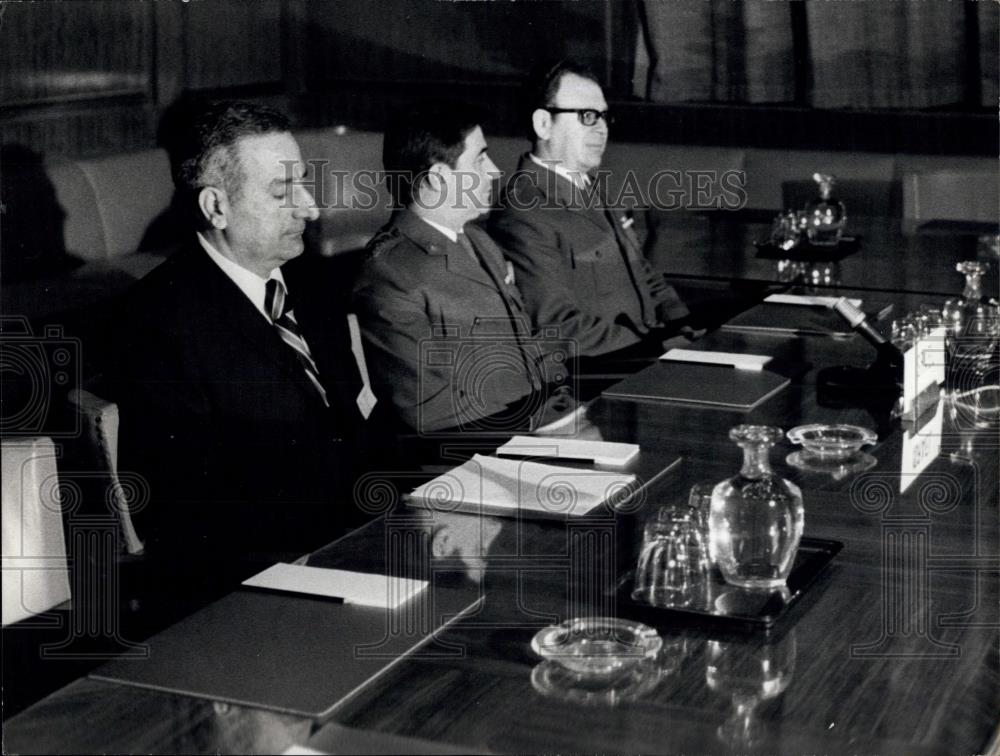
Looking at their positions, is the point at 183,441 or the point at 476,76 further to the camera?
the point at 476,76

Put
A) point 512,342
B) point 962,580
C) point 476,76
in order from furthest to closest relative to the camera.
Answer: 1. point 476,76
2. point 512,342
3. point 962,580

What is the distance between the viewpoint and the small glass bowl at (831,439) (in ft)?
7.13

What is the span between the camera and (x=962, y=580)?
1681 millimetres

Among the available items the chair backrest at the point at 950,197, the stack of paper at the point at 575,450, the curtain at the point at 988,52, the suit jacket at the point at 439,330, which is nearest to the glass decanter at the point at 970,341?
the stack of paper at the point at 575,450

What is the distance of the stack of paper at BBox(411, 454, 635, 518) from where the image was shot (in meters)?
1.93

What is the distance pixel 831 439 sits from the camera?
221cm

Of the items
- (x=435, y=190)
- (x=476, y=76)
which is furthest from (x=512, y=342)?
(x=476, y=76)

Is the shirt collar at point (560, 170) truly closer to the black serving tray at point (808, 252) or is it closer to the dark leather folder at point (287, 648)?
the black serving tray at point (808, 252)

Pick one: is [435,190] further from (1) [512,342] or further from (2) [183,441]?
(2) [183,441]

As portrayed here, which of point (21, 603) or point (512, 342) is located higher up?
point (512, 342)

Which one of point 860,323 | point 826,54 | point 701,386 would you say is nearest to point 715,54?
point 826,54

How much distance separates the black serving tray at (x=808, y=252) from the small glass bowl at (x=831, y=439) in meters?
1.93

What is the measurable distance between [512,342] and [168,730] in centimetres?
222

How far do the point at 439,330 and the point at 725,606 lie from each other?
1.70m
